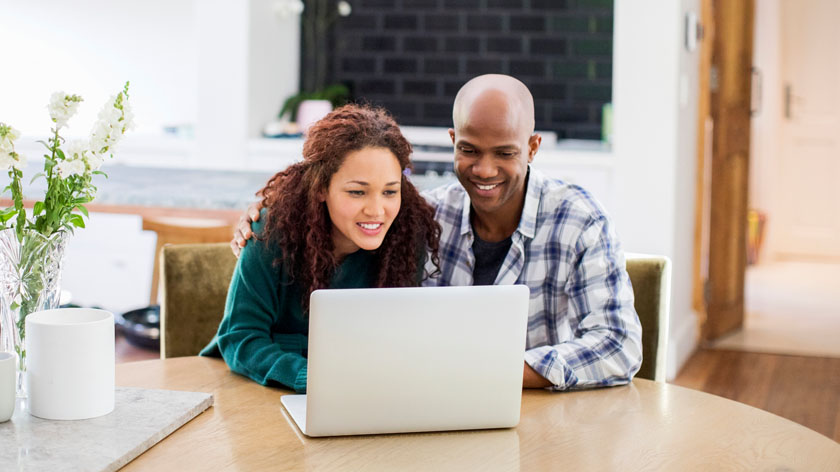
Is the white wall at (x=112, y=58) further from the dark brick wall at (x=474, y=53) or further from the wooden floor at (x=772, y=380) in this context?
the wooden floor at (x=772, y=380)

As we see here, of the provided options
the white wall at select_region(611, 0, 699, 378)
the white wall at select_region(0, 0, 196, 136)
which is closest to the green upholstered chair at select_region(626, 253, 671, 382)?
the white wall at select_region(611, 0, 699, 378)

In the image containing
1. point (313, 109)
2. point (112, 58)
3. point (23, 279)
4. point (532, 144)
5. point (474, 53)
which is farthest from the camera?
Result: point (112, 58)

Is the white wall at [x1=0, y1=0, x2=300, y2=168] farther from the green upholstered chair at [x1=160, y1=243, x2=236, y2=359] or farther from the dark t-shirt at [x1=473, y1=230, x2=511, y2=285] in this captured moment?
the dark t-shirt at [x1=473, y1=230, x2=511, y2=285]

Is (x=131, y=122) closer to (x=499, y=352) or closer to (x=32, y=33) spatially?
(x=499, y=352)

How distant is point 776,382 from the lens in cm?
418

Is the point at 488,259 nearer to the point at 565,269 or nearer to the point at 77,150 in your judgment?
the point at 565,269

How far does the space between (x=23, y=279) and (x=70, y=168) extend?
19 cm

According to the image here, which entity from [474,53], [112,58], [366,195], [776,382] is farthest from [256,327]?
[112,58]

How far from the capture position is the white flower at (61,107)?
56.8 inches

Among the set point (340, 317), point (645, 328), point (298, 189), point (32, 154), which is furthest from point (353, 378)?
point (32, 154)

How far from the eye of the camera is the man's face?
6.36ft

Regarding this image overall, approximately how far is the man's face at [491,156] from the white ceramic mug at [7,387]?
36.1 inches

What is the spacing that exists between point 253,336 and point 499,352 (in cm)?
51

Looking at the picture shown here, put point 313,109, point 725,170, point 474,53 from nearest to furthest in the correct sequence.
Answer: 1. point 725,170
2. point 313,109
3. point 474,53
